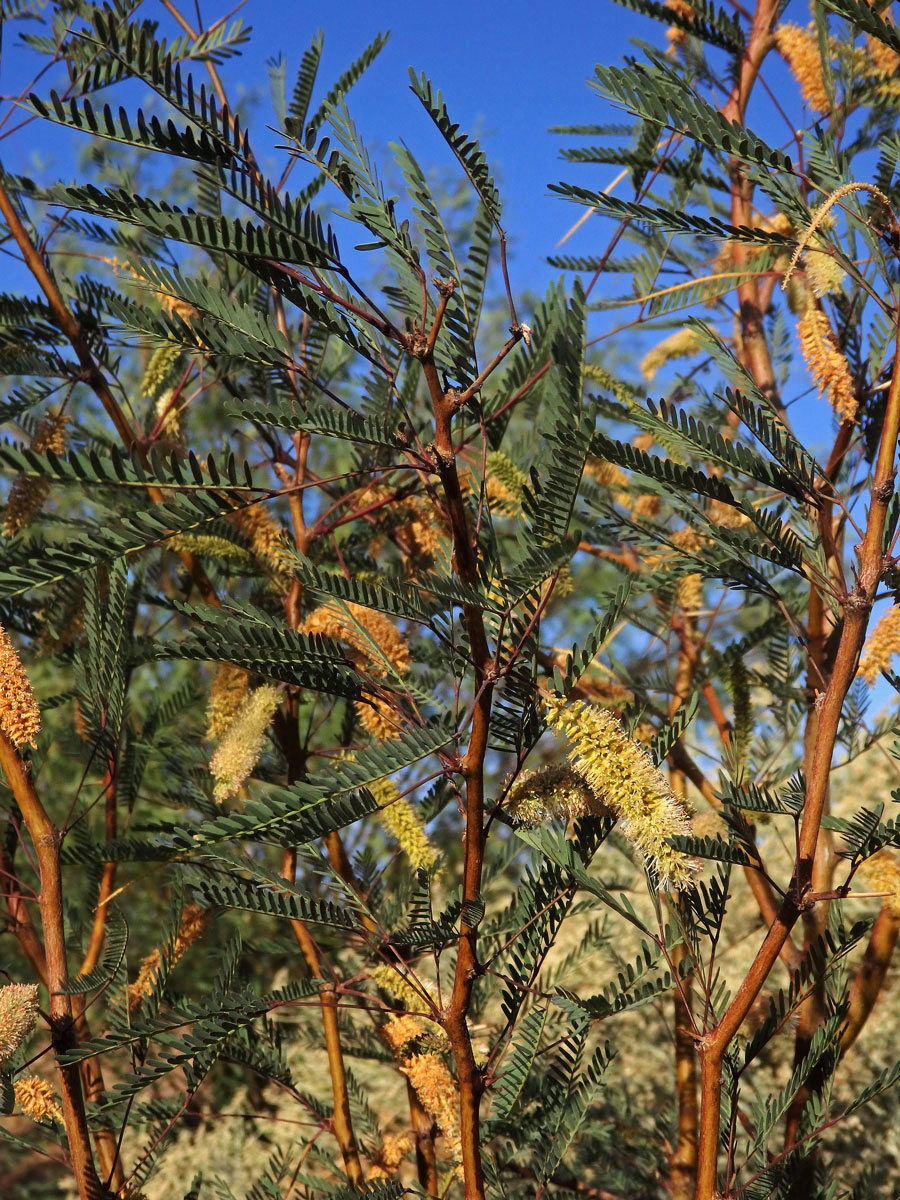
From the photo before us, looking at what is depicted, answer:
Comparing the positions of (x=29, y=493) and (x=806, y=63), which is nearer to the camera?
(x=29, y=493)

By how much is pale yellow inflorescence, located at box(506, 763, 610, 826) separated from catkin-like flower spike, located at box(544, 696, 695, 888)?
3 cm

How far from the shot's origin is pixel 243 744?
0.76 metres

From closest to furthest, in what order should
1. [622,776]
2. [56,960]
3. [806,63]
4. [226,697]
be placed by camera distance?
1. [622,776]
2. [56,960]
3. [226,697]
4. [806,63]

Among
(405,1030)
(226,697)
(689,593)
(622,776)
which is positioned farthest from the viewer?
(689,593)

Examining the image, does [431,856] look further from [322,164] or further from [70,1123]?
[322,164]

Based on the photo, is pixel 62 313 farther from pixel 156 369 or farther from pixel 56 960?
pixel 56 960

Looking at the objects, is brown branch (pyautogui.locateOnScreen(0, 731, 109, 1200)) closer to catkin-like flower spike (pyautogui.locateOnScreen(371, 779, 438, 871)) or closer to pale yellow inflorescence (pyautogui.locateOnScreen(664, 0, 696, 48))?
catkin-like flower spike (pyautogui.locateOnScreen(371, 779, 438, 871))

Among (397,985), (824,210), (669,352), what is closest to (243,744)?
(397,985)

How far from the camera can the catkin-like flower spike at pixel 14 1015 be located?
536 mm

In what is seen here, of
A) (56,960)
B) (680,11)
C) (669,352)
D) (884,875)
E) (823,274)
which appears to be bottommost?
(56,960)

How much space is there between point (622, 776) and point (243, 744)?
1.17ft

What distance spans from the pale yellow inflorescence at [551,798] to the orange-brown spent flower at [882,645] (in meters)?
0.28

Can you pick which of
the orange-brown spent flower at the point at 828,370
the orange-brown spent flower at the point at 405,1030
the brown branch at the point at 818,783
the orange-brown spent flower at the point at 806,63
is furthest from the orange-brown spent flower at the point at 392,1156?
the orange-brown spent flower at the point at 806,63

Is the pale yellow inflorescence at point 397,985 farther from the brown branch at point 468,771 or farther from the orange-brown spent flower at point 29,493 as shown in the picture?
the orange-brown spent flower at point 29,493
